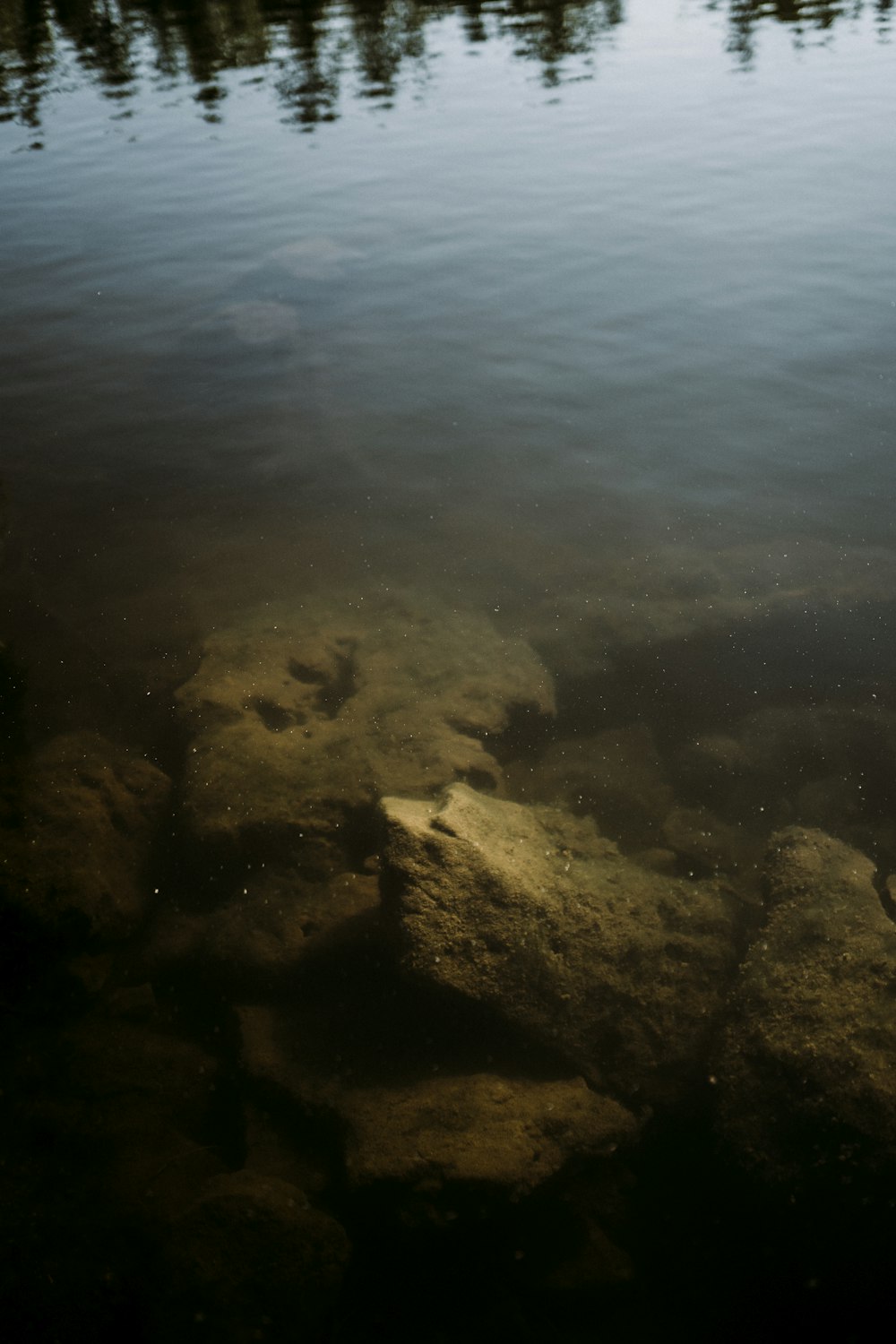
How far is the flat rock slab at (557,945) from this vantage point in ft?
12.9

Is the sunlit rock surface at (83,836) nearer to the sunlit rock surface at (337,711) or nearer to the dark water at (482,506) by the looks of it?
the dark water at (482,506)

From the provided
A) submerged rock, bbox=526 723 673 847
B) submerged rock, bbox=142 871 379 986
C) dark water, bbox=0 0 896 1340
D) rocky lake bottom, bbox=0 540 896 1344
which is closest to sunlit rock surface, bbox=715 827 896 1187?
rocky lake bottom, bbox=0 540 896 1344

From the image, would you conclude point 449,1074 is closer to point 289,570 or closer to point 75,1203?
point 75,1203

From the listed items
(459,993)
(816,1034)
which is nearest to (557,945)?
(459,993)

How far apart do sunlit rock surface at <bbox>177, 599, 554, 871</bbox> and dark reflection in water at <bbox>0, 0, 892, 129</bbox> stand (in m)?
14.6

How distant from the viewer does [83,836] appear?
4.67 meters

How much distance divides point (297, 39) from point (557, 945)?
24.4m

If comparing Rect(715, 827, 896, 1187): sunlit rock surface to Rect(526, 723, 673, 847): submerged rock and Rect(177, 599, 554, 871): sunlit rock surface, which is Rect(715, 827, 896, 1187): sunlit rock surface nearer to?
Rect(526, 723, 673, 847): submerged rock

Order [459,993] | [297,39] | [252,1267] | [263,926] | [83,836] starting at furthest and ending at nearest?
[297,39] < [83,836] < [263,926] < [459,993] < [252,1267]

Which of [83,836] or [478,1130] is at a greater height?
[83,836]

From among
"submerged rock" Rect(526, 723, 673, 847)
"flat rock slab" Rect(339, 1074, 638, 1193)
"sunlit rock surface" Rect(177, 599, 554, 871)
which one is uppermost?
"sunlit rock surface" Rect(177, 599, 554, 871)

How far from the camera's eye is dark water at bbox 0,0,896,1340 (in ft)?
11.6

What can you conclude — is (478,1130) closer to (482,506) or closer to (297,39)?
(482,506)

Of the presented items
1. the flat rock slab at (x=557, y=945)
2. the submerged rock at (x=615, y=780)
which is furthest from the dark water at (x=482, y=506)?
the flat rock slab at (x=557, y=945)
